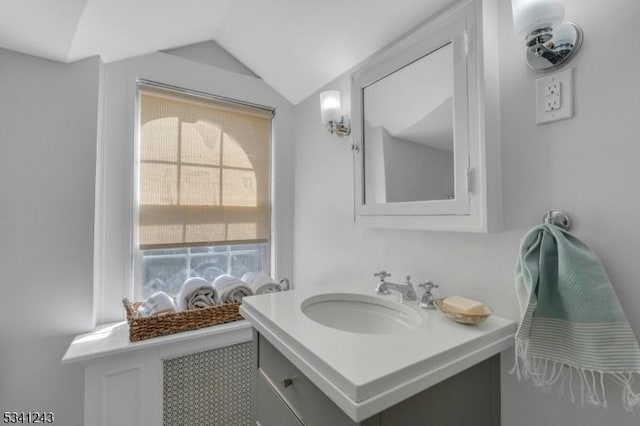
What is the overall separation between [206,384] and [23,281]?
0.90 meters

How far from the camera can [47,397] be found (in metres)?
1.18

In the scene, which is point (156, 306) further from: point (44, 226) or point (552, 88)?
point (552, 88)

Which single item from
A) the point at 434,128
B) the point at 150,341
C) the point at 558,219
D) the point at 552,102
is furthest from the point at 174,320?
the point at 552,102

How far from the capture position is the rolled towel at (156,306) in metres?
1.31

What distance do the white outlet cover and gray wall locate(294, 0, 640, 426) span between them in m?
0.02

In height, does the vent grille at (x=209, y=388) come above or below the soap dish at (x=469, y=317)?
below

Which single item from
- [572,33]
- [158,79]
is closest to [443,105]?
[572,33]

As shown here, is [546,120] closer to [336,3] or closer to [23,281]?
[336,3]

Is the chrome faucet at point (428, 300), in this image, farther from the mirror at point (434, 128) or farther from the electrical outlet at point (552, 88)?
the electrical outlet at point (552, 88)

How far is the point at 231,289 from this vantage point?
1502 millimetres

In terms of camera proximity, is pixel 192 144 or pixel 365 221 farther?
pixel 192 144

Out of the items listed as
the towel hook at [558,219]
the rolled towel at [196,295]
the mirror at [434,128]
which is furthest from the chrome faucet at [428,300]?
the rolled towel at [196,295]

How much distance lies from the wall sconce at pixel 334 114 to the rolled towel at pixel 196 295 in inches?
42.1

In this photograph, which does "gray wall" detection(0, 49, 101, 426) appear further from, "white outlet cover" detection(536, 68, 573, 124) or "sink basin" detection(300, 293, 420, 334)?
"white outlet cover" detection(536, 68, 573, 124)
